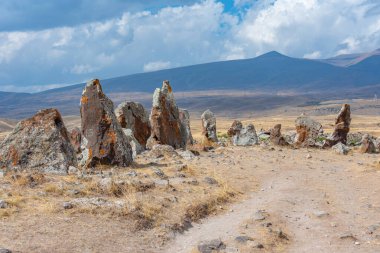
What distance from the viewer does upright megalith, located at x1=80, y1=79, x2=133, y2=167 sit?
18.7 metres

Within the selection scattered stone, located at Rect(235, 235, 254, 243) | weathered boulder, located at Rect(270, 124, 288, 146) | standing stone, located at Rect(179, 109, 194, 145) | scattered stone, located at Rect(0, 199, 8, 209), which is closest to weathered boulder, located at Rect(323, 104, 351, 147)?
weathered boulder, located at Rect(270, 124, 288, 146)

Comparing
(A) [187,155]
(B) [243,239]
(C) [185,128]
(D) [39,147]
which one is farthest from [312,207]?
(C) [185,128]

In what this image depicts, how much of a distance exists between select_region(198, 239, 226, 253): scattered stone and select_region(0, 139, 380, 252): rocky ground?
0.02 m

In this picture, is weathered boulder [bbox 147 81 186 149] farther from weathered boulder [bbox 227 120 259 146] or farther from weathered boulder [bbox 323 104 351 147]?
weathered boulder [bbox 323 104 351 147]

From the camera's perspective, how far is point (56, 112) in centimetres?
1753

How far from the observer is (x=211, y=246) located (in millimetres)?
9883

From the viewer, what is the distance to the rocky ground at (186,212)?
1001 cm

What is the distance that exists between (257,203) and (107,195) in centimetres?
434

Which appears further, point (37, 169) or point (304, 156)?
point (304, 156)

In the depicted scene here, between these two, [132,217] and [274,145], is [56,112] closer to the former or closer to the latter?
[132,217]

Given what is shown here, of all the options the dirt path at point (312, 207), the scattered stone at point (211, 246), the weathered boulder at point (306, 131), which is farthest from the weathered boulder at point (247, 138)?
the scattered stone at point (211, 246)

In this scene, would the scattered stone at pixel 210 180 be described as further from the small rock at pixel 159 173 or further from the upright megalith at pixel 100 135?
the upright megalith at pixel 100 135

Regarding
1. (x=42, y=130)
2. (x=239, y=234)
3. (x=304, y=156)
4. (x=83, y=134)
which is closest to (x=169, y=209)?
(x=239, y=234)

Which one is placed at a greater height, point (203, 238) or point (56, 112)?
point (56, 112)
